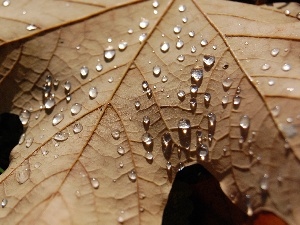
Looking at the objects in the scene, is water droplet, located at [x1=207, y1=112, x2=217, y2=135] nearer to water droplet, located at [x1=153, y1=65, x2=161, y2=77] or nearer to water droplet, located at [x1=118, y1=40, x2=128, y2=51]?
water droplet, located at [x1=153, y1=65, x2=161, y2=77]

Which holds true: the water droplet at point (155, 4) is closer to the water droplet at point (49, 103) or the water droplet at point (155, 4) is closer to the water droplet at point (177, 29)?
the water droplet at point (177, 29)

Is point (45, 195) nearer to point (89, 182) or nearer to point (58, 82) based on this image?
point (89, 182)

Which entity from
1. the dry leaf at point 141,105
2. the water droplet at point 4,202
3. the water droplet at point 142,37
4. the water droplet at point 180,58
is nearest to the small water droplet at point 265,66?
the dry leaf at point 141,105

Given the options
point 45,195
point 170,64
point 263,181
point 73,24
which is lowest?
point 263,181

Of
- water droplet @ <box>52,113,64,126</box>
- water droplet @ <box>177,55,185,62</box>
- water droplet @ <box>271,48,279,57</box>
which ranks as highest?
water droplet @ <box>177,55,185,62</box>

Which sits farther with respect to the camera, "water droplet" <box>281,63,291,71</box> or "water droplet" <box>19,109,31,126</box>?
"water droplet" <box>19,109,31,126</box>

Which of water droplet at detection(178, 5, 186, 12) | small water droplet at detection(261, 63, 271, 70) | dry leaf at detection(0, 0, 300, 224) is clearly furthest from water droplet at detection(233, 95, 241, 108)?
water droplet at detection(178, 5, 186, 12)

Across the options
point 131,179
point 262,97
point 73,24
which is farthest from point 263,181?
point 73,24
